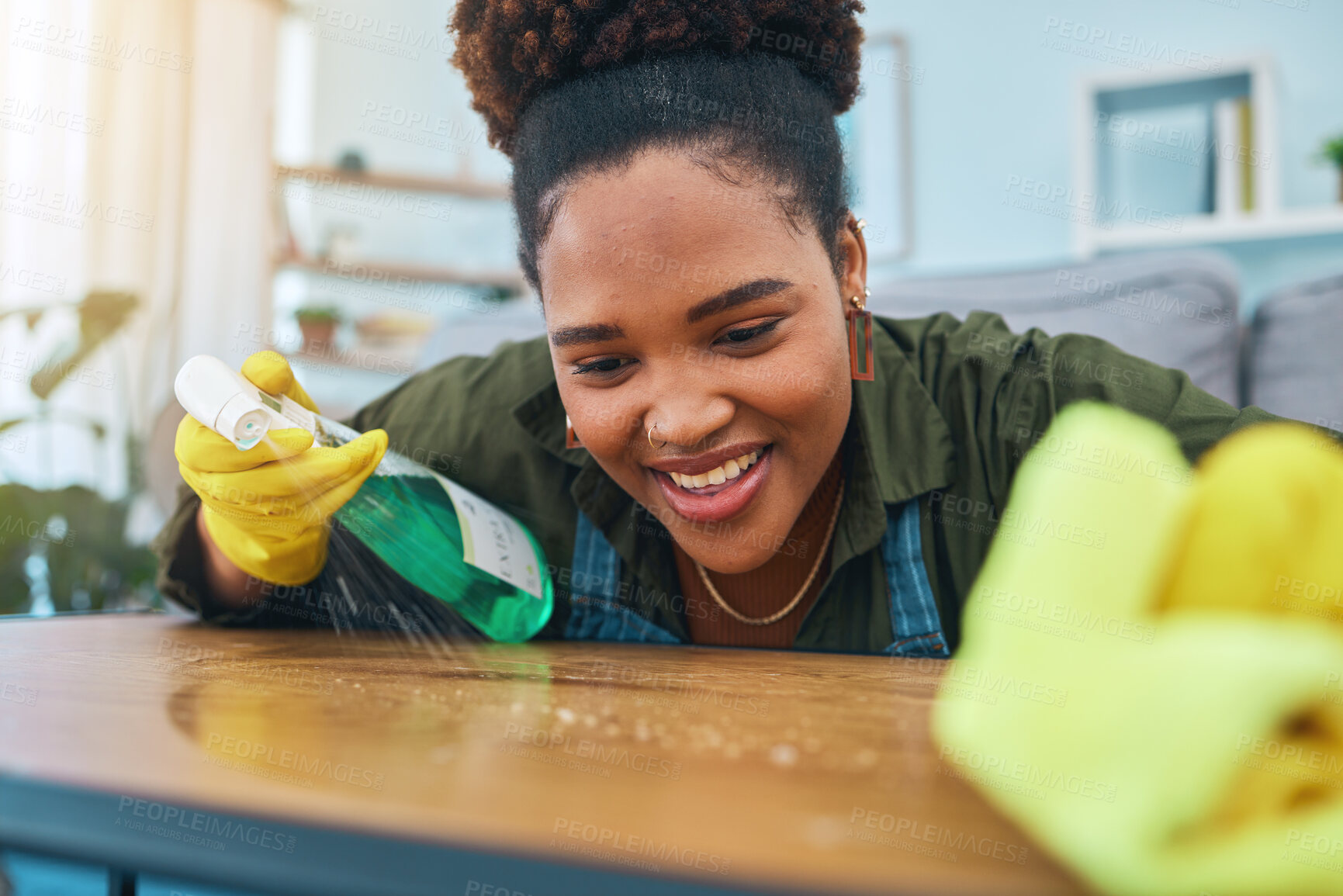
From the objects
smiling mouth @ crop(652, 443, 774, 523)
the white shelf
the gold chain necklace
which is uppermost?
the white shelf

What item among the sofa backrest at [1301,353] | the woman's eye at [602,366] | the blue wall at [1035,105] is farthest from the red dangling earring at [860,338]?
the blue wall at [1035,105]

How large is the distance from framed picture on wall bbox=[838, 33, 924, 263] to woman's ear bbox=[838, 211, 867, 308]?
1.58 metres

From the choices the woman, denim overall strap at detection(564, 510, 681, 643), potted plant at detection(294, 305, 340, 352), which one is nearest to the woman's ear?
the woman

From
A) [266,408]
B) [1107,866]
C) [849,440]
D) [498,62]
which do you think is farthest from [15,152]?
[1107,866]

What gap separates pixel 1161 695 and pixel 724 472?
557mm

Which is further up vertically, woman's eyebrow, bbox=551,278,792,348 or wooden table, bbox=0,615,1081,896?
woman's eyebrow, bbox=551,278,792,348

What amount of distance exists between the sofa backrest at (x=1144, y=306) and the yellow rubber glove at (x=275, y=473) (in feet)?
Answer: 3.10

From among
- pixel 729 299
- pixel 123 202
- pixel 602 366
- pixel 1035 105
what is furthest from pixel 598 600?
pixel 123 202

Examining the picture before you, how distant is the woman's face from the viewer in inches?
26.5

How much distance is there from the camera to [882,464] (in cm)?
86

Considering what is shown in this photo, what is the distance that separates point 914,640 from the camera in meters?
0.82

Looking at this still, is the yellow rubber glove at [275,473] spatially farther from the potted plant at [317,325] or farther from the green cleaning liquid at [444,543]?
the potted plant at [317,325]

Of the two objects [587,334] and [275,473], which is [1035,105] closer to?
[587,334]

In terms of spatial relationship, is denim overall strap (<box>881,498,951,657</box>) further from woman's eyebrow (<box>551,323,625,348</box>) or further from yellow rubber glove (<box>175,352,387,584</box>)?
yellow rubber glove (<box>175,352,387,584</box>)
